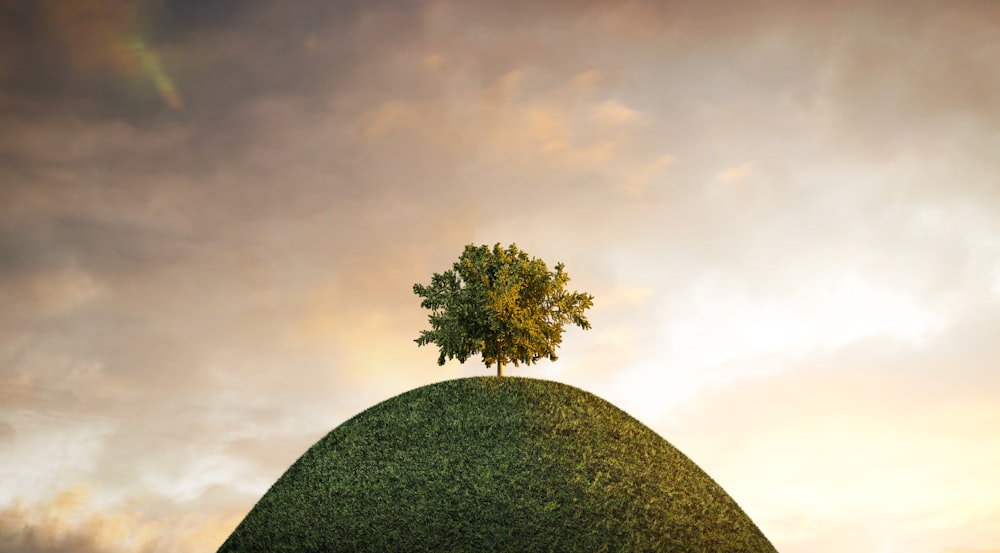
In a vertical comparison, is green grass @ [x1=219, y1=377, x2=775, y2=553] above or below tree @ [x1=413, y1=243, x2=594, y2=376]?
below

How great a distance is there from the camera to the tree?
90.2 feet

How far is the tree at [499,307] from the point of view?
1082 inches

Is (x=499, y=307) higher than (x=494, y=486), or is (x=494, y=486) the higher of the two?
(x=499, y=307)

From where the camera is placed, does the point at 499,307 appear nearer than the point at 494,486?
No

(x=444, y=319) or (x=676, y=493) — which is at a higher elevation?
(x=444, y=319)

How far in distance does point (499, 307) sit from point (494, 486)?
6.68 metres

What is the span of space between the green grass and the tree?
6.62 ft

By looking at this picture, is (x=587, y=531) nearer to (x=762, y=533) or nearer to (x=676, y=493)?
(x=676, y=493)

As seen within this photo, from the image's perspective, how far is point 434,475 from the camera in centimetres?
2314

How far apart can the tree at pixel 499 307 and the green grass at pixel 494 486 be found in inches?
79.5

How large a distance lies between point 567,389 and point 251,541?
10.8 metres

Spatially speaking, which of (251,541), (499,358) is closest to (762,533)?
(499,358)

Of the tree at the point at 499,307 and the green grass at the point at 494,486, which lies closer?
the green grass at the point at 494,486

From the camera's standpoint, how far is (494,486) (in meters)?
22.6
